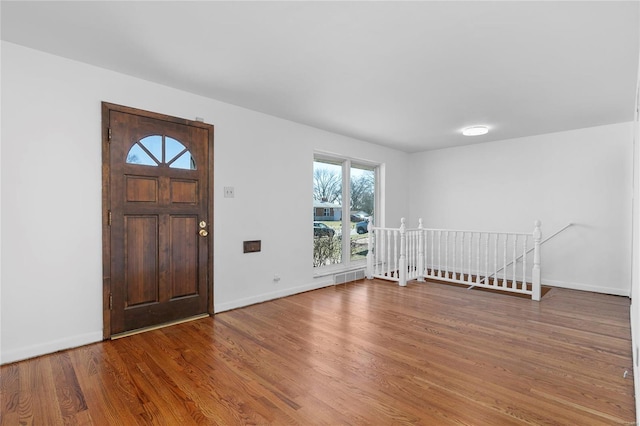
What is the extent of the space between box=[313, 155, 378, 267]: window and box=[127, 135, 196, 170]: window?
207 cm

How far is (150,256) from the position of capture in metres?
3.06

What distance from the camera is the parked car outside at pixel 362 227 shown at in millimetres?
5648

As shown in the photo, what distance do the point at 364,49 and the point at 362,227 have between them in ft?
12.0

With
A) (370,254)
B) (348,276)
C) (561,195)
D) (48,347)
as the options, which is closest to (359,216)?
(370,254)

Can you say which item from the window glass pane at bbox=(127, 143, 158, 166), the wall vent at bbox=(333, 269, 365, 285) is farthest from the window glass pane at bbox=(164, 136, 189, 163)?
the wall vent at bbox=(333, 269, 365, 285)

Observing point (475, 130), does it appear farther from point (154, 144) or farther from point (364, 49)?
point (154, 144)

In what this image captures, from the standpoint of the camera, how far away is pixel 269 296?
4.07 metres

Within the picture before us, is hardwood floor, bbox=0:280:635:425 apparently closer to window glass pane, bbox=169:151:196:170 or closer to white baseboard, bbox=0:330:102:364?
white baseboard, bbox=0:330:102:364

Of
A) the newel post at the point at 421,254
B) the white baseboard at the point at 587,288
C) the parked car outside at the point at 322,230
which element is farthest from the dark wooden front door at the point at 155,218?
the white baseboard at the point at 587,288

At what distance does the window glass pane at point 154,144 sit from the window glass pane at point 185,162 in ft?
0.45

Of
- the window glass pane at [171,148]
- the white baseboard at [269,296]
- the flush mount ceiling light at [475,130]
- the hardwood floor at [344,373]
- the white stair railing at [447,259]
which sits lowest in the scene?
the hardwood floor at [344,373]

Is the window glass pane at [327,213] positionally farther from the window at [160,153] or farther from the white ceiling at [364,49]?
the window at [160,153]

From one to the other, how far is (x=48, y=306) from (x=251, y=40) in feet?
8.74

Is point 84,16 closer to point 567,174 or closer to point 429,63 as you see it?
point 429,63
